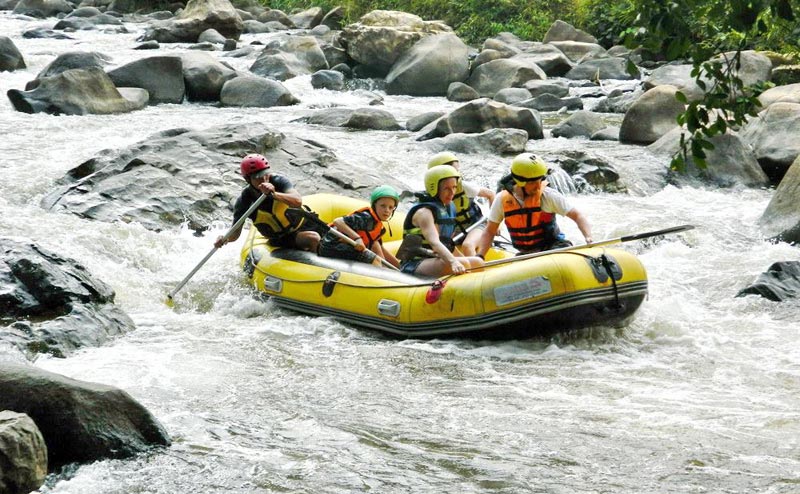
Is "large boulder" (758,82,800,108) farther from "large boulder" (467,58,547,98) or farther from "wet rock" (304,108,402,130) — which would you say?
"large boulder" (467,58,547,98)

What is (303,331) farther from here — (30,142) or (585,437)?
(30,142)

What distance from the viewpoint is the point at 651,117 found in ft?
45.3

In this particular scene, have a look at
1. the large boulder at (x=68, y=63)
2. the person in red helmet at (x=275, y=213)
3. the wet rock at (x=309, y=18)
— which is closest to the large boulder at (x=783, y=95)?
the person in red helmet at (x=275, y=213)

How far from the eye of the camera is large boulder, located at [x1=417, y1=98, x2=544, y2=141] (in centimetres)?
1408

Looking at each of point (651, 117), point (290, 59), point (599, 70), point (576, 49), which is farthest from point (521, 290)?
point (576, 49)

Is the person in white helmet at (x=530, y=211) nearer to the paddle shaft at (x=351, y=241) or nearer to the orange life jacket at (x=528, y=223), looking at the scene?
the orange life jacket at (x=528, y=223)

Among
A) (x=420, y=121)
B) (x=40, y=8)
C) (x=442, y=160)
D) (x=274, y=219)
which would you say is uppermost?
(x=442, y=160)

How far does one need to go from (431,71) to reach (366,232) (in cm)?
1167

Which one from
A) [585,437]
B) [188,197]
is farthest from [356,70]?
[585,437]

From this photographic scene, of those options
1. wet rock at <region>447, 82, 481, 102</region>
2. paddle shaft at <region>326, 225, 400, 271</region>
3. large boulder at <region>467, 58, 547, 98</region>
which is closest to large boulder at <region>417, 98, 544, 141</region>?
wet rock at <region>447, 82, 481, 102</region>

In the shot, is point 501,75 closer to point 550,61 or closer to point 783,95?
point 550,61

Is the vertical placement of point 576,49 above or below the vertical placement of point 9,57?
above

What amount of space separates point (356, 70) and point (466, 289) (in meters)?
14.2

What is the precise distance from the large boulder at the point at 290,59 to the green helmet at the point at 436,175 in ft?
40.2
